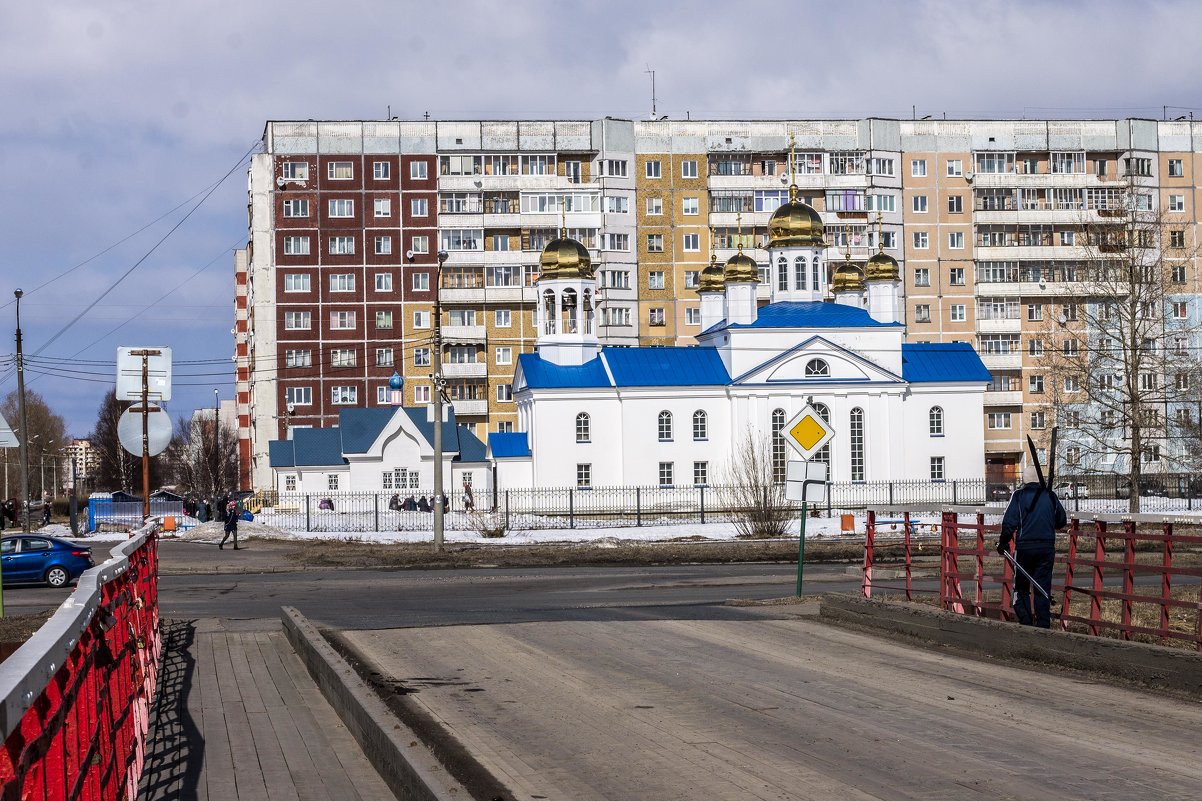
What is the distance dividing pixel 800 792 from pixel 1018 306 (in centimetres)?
8508

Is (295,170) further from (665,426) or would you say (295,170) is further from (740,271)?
(665,426)

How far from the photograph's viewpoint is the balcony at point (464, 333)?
84.1m

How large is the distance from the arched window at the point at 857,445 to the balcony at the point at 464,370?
27.7 m

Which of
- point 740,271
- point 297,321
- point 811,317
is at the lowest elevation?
point 811,317

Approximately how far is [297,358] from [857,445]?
37.1 meters

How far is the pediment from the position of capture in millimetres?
64625

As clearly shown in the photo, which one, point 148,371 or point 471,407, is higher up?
point 471,407

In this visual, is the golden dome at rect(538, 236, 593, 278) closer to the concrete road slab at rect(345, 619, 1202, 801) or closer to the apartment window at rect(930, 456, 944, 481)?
the apartment window at rect(930, 456, 944, 481)

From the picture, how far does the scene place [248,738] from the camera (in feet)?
32.0

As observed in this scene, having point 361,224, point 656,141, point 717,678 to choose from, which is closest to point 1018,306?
point 656,141

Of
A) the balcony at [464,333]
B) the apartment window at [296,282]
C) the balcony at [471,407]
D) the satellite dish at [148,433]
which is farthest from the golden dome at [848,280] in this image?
the satellite dish at [148,433]

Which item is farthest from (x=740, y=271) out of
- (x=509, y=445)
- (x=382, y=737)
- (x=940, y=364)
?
(x=382, y=737)

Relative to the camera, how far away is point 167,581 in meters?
29.7

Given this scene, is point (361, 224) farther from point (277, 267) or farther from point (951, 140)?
point (951, 140)
